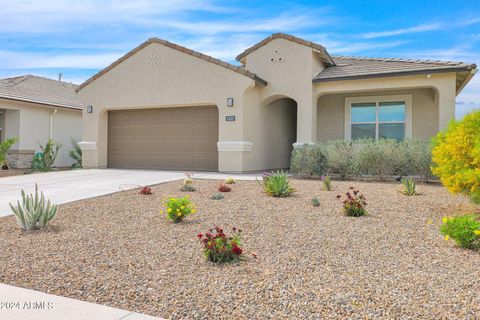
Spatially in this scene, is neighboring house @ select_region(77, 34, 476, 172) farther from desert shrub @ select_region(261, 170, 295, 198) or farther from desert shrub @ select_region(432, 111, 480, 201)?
desert shrub @ select_region(432, 111, 480, 201)

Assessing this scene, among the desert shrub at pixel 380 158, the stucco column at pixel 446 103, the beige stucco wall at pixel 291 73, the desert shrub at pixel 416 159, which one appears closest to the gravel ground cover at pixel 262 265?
the desert shrub at pixel 416 159

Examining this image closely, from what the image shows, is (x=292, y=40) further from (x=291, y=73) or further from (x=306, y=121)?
(x=306, y=121)

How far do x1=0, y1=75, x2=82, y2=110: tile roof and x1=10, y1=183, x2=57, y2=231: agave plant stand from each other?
1408 centimetres

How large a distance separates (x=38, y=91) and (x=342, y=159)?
17.2 meters

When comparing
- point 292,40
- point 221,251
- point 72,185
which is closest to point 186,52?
point 292,40

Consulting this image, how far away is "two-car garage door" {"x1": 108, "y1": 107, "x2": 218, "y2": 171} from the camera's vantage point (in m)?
16.2

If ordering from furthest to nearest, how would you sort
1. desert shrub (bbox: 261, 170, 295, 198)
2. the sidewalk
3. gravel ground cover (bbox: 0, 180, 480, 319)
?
desert shrub (bbox: 261, 170, 295, 198)
gravel ground cover (bbox: 0, 180, 480, 319)
the sidewalk

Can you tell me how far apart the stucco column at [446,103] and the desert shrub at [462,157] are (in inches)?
258

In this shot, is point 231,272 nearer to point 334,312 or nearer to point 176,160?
point 334,312

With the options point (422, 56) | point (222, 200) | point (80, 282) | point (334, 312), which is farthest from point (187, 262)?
point (422, 56)

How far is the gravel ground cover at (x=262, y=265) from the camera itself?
3.56 m

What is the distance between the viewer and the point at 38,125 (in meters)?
20.5

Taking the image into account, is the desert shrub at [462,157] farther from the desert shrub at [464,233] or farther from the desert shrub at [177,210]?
the desert shrub at [177,210]

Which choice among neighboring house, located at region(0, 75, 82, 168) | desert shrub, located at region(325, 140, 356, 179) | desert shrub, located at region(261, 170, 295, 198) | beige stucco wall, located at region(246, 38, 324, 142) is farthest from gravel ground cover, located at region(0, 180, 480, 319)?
neighboring house, located at region(0, 75, 82, 168)
